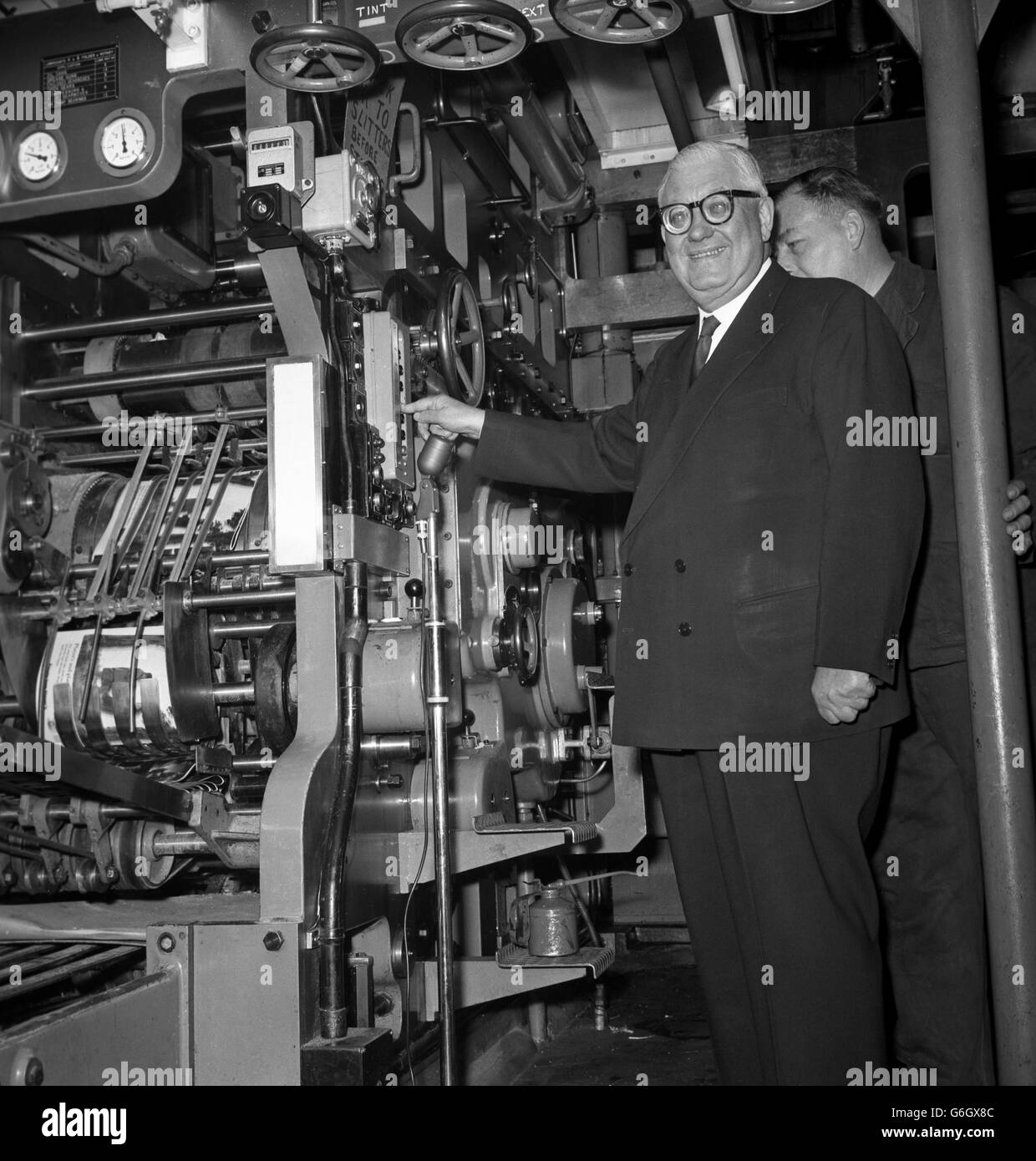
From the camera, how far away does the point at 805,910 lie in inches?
84.7

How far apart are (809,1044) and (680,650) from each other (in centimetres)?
76

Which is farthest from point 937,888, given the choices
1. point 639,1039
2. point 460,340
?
point 460,340

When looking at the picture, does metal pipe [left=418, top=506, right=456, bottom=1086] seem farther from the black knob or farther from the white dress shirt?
the white dress shirt

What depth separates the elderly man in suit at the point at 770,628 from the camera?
212 centimetres

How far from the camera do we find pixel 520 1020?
4.02 metres

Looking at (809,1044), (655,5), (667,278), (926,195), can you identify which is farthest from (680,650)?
(926,195)

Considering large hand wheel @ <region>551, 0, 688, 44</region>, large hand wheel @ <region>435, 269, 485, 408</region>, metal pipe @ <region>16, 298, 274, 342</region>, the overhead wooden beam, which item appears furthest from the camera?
the overhead wooden beam

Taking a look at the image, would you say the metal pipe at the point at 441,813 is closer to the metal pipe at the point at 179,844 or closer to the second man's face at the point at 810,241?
the metal pipe at the point at 179,844

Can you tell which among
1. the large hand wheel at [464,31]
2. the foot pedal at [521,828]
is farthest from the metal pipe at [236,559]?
the large hand wheel at [464,31]

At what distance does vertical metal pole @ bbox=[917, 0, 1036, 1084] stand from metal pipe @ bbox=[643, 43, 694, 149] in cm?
145

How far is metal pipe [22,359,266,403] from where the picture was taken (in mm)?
3529

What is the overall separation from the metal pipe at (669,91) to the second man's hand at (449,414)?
5.05ft

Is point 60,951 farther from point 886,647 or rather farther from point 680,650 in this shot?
point 886,647

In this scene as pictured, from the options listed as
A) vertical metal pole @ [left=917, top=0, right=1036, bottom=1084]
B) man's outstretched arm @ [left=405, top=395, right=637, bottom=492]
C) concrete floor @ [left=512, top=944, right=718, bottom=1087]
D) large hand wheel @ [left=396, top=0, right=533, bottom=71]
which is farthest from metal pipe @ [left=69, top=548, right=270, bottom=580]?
vertical metal pole @ [left=917, top=0, right=1036, bottom=1084]
